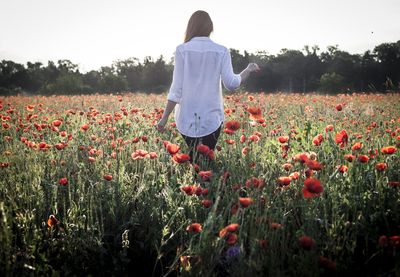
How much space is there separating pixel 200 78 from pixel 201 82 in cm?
4

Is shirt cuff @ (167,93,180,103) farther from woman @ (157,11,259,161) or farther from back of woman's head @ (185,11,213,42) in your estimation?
back of woman's head @ (185,11,213,42)

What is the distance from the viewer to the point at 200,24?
3324 millimetres

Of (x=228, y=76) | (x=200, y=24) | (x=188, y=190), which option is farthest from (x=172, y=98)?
(x=188, y=190)

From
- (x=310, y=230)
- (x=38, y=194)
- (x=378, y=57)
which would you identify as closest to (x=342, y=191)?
(x=310, y=230)

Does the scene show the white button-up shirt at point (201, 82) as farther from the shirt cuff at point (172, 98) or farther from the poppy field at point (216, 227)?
the poppy field at point (216, 227)

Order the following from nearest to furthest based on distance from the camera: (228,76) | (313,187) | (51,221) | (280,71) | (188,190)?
(313,187) → (188,190) → (51,221) → (228,76) → (280,71)

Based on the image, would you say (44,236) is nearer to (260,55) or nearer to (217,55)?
(217,55)

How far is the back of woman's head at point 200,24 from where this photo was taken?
→ 332 cm

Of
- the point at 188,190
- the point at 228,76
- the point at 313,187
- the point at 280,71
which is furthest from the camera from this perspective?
the point at 280,71

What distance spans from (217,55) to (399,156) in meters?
1.90

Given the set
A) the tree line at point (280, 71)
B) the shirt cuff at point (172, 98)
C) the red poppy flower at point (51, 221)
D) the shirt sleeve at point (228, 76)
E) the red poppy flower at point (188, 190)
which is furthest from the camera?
the tree line at point (280, 71)

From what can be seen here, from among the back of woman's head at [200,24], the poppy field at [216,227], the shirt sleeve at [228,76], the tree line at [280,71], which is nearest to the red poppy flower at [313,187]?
the poppy field at [216,227]

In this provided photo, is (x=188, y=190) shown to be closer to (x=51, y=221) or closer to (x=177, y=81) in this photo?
(x=51, y=221)

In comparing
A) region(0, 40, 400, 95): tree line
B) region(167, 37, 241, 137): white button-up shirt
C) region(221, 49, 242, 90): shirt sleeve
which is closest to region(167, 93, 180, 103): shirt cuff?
region(167, 37, 241, 137): white button-up shirt
